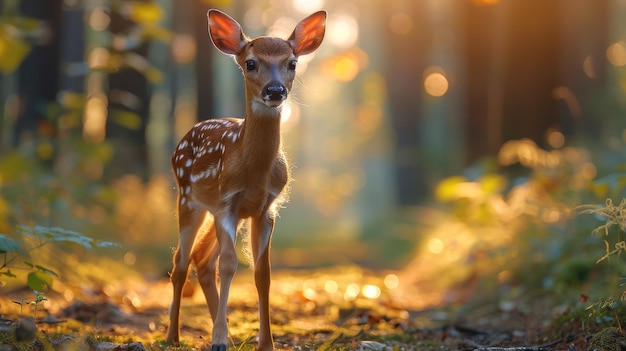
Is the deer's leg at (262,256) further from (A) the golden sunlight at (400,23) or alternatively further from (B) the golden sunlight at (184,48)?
(A) the golden sunlight at (400,23)

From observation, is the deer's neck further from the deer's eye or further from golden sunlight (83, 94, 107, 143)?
golden sunlight (83, 94, 107, 143)

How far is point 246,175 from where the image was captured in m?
5.51

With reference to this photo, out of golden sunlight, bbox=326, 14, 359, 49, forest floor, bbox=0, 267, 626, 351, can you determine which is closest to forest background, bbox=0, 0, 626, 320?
forest floor, bbox=0, 267, 626, 351

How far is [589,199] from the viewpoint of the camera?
827cm

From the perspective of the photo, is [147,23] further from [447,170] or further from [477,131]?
[447,170]

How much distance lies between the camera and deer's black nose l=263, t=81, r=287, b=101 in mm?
5203

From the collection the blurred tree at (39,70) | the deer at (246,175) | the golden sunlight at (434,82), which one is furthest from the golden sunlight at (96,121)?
the golden sunlight at (434,82)

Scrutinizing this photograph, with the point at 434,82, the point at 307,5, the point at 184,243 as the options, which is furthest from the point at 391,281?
the point at 307,5

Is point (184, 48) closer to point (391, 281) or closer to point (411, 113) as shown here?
point (411, 113)

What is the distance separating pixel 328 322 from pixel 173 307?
1.87 metres

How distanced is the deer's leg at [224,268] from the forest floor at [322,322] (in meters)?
0.28

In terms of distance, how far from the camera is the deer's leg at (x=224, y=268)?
201 inches

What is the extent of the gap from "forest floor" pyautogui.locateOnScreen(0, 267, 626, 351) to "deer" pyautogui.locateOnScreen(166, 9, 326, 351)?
1.29ft

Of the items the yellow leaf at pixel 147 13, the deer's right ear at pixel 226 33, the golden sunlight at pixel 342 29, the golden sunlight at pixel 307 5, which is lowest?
the deer's right ear at pixel 226 33
